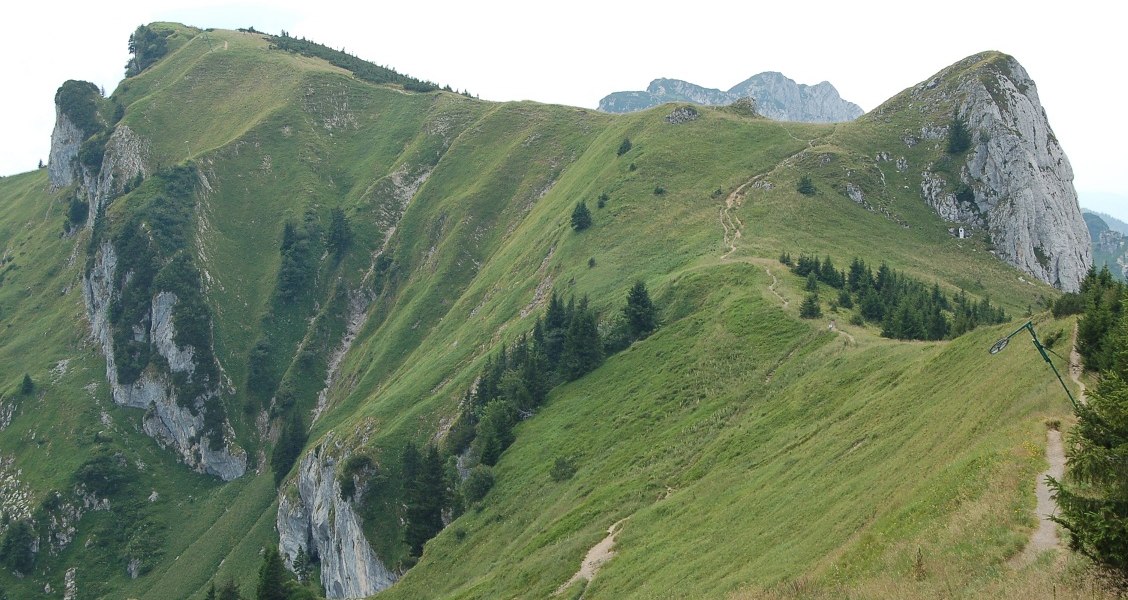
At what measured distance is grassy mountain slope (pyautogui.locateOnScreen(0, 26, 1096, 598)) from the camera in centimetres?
3183

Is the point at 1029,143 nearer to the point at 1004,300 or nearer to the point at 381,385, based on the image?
the point at 1004,300

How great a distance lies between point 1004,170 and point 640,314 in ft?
262

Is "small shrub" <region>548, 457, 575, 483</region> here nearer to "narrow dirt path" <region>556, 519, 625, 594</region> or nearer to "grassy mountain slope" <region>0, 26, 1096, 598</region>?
"grassy mountain slope" <region>0, 26, 1096, 598</region>

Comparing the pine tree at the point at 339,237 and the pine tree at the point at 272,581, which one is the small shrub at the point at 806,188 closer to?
the pine tree at the point at 272,581

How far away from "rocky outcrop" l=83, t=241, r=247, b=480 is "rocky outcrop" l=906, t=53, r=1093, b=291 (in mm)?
142412

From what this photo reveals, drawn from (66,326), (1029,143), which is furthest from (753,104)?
(66,326)

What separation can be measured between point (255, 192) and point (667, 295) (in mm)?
144469

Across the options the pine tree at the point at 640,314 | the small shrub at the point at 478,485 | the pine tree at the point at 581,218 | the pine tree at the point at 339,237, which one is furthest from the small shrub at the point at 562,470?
the pine tree at the point at 339,237

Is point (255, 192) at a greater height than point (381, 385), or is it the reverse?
point (255, 192)

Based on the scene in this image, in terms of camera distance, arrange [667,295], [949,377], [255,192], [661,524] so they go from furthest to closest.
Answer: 1. [255,192]
2. [667,295]
3. [661,524]
4. [949,377]

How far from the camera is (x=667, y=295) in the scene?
8750cm

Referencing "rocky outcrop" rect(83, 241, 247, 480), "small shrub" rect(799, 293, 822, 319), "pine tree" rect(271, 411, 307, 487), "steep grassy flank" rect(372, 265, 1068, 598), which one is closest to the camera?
"steep grassy flank" rect(372, 265, 1068, 598)

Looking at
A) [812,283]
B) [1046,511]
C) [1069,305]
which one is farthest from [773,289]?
[1046,511]

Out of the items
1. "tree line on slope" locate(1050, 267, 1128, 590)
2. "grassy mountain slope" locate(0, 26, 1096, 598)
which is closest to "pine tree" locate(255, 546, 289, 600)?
"grassy mountain slope" locate(0, 26, 1096, 598)
